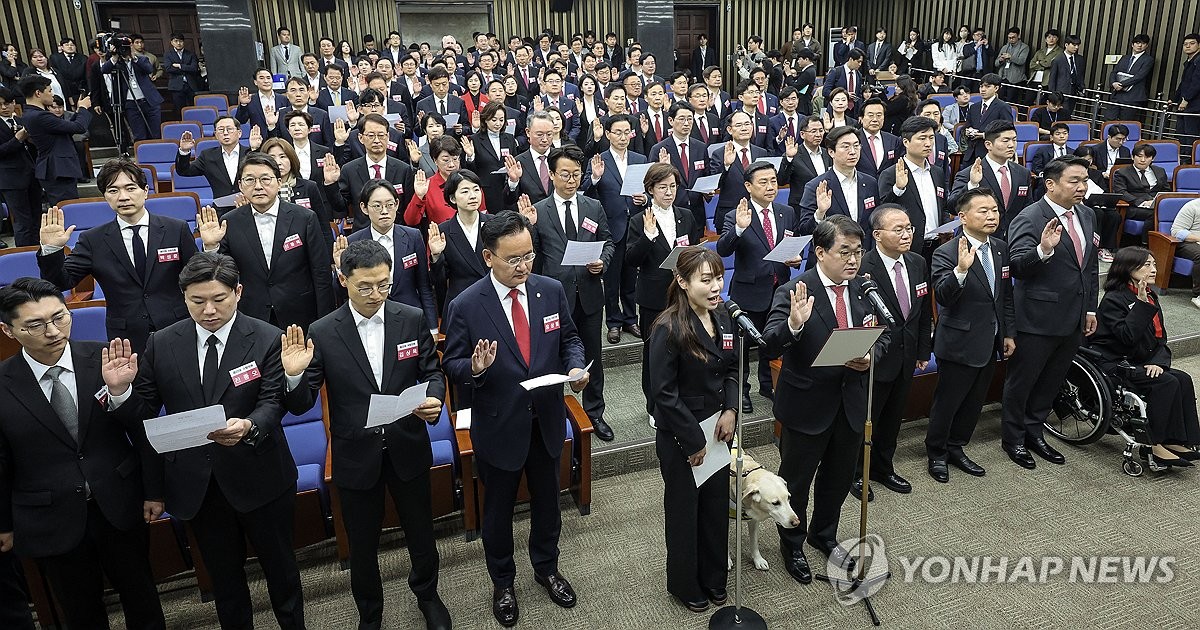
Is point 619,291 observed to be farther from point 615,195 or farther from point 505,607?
point 505,607

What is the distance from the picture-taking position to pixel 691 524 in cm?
272

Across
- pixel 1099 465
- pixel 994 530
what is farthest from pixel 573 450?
pixel 1099 465

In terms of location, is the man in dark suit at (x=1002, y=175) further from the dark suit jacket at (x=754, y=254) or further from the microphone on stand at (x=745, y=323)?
the microphone on stand at (x=745, y=323)

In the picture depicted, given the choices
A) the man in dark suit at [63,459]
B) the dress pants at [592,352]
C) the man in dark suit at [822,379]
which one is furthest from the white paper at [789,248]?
the man in dark suit at [63,459]

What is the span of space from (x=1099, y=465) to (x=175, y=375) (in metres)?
4.20

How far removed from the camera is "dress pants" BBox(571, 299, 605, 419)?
3830mm

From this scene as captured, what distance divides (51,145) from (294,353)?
4.72 meters

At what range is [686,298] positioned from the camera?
255cm

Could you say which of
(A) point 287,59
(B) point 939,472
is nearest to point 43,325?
(B) point 939,472

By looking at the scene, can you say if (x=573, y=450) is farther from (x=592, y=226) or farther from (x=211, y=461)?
(x=211, y=461)

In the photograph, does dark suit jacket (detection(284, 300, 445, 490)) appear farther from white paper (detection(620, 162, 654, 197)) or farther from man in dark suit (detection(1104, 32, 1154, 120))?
man in dark suit (detection(1104, 32, 1154, 120))

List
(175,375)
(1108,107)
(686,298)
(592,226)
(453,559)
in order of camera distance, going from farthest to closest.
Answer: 1. (1108,107)
2. (592,226)
3. (453,559)
4. (686,298)
5. (175,375)

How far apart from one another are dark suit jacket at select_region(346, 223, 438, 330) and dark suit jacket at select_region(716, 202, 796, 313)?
58.7 inches

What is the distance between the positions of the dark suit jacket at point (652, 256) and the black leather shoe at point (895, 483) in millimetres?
1389
